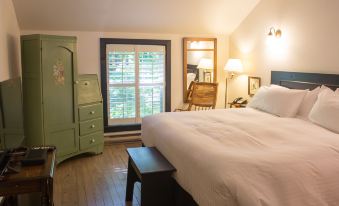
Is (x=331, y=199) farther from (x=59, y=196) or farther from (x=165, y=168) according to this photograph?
(x=59, y=196)

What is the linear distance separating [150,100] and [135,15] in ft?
4.76

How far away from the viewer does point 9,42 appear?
366cm

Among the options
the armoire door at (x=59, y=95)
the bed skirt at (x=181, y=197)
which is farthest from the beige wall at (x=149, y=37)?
the bed skirt at (x=181, y=197)

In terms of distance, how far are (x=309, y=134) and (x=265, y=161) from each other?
963 mm

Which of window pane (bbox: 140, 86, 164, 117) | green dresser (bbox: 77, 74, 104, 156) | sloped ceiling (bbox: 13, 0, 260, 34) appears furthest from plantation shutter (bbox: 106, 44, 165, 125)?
green dresser (bbox: 77, 74, 104, 156)

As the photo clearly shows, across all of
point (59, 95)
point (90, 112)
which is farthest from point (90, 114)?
point (59, 95)

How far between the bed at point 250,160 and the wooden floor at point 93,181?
0.67 m

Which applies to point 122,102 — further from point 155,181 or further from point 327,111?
point 327,111

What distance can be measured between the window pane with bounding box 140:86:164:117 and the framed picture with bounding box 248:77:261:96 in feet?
4.85

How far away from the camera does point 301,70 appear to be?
408 cm

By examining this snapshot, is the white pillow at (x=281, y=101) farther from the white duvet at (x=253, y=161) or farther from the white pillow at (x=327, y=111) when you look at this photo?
the white duvet at (x=253, y=161)

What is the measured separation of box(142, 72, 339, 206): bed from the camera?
1874 millimetres

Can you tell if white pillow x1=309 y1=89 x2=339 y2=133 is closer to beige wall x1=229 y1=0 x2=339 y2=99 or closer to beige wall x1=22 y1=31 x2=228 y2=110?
beige wall x1=229 y1=0 x2=339 y2=99

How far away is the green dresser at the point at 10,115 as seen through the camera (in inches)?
85.4
